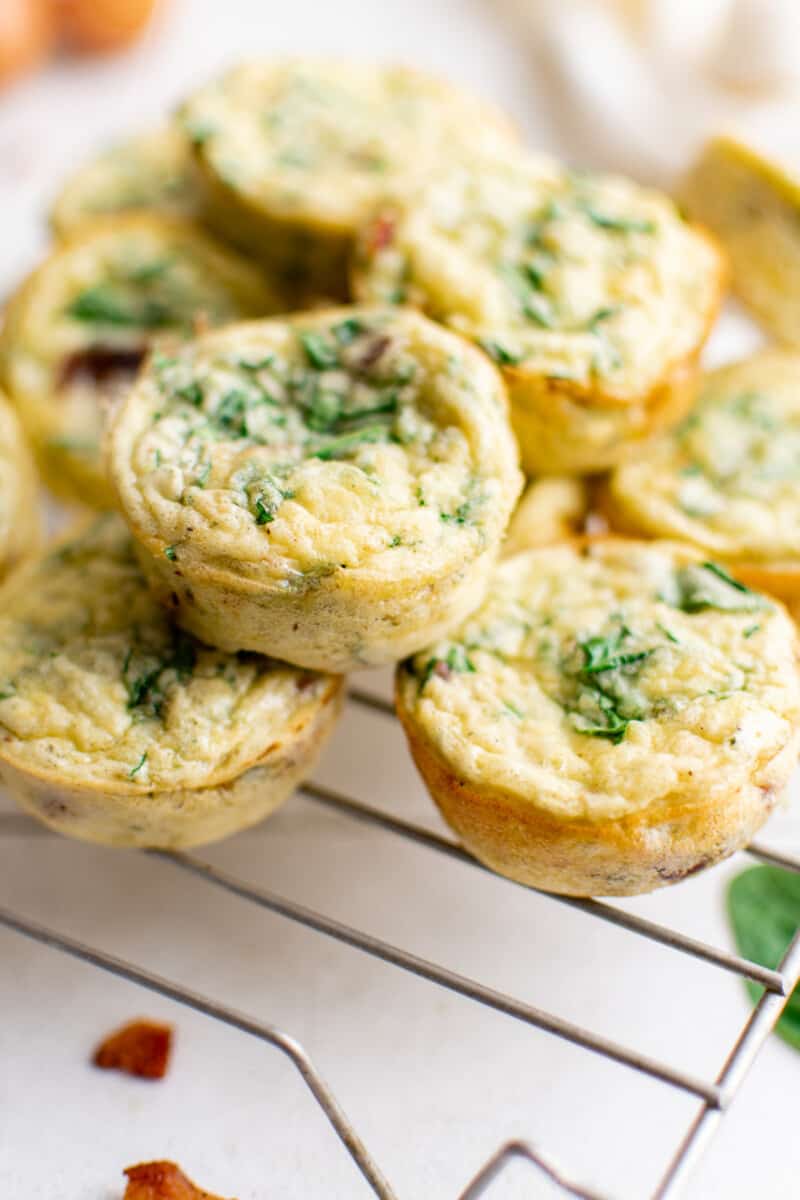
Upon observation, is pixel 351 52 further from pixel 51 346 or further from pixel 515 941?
pixel 515 941

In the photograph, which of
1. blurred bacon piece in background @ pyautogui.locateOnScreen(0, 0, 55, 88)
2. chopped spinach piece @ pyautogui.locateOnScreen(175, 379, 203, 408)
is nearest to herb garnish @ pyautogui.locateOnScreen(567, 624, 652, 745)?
chopped spinach piece @ pyautogui.locateOnScreen(175, 379, 203, 408)

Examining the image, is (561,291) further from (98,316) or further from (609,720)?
(98,316)

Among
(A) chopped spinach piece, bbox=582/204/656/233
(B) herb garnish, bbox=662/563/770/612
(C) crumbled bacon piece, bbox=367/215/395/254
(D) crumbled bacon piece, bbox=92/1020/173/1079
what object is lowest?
(D) crumbled bacon piece, bbox=92/1020/173/1079

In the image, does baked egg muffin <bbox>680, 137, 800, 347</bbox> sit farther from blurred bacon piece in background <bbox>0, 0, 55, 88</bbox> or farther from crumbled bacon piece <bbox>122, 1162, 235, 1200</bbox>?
blurred bacon piece in background <bbox>0, 0, 55, 88</bbox>

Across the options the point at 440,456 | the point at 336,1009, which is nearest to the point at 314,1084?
the point at 336,1009

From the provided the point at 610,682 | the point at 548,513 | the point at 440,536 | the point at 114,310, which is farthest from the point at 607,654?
the point at 114,310

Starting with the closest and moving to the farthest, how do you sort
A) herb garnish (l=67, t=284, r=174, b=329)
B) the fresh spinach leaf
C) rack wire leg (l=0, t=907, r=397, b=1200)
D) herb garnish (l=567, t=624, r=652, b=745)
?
rack wire leg (l=0, t=907, r=397, b=1200) < herb garnish (l=567, t=624, r=652, b=745) < the fresh spinach leaf < herb garnish (l=67, t=284, r=174, b=329)
